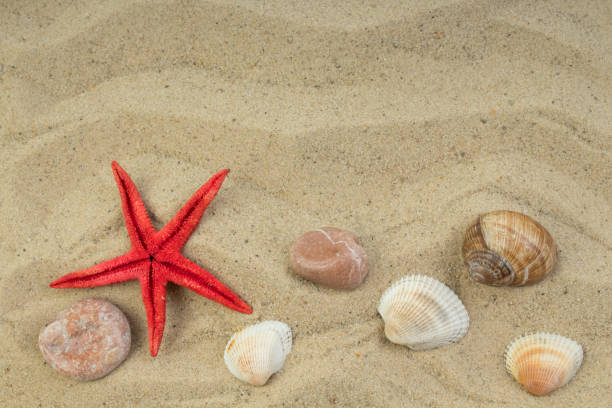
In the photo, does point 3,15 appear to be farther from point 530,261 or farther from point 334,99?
point 530,261

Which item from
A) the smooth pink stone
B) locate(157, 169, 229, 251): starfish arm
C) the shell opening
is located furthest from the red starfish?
the shell opening

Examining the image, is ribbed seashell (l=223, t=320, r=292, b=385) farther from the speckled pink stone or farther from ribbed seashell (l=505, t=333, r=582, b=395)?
ribbed seashell (l=505, t=333, r=582, b=395)

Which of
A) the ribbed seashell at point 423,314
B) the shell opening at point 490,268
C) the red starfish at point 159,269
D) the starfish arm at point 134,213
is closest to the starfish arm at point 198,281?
the red starfish at point 159,269

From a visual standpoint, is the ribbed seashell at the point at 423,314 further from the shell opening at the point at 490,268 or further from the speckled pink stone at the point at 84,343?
the speckled pink stone at the point at 84,343

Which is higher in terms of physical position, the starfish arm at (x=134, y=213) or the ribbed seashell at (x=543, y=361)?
the starfish arm at (x=134, y=213)

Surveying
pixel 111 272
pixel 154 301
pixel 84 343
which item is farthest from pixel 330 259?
pixel 84 343

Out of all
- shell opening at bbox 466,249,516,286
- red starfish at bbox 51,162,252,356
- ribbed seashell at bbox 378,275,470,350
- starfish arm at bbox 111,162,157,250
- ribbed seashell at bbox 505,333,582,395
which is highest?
starfish arm at bbox 111,162,157,250
